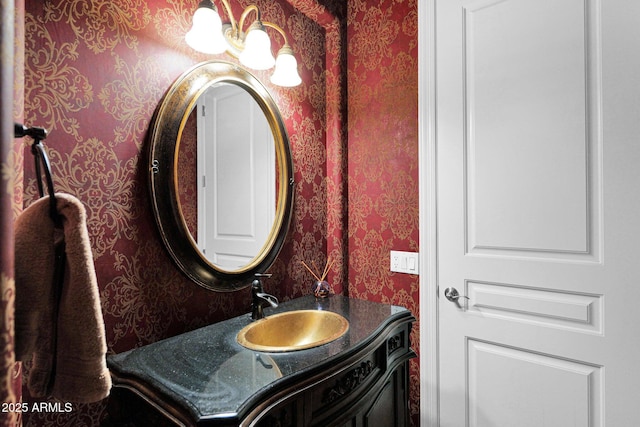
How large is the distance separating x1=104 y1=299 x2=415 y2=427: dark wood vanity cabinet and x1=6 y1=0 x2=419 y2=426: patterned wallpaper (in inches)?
9.5

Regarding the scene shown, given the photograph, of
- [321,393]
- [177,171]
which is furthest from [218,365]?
[177,171]

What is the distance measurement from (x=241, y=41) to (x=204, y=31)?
0.26 metres

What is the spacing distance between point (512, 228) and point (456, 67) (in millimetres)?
771

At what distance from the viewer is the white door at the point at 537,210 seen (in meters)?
1.26

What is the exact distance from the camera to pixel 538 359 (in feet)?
4.69

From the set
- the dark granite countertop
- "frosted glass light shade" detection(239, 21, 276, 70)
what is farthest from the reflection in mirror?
the dark granite countertop

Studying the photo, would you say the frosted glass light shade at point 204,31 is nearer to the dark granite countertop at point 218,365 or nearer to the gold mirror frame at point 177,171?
the gold mirror frame at point 177,171

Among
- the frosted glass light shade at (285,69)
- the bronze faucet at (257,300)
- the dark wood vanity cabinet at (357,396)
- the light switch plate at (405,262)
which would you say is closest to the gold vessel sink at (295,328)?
the bronze faucet at (257,300)

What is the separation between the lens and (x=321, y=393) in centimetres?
102

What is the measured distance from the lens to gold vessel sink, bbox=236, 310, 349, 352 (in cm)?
132

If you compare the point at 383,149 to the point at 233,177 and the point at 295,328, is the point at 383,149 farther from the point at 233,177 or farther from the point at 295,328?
the point at 295,328

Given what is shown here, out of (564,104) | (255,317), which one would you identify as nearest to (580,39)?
(564,104)

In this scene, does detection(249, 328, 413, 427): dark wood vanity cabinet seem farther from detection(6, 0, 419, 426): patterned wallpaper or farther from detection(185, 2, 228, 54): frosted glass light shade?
detection(185, 2, 228, 54): frosted glass light shade

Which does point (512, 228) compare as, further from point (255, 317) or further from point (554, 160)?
point (255, 317)
